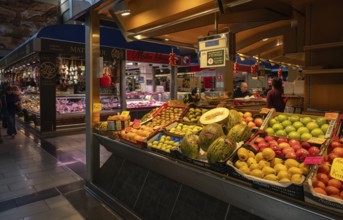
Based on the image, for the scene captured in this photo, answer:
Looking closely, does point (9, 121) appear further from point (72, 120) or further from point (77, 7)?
point (77, 7)

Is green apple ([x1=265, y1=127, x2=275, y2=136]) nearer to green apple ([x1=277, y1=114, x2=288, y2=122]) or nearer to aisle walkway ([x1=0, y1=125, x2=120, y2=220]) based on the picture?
green apple ([x1=277, y1=114, x2=288, y2=122])

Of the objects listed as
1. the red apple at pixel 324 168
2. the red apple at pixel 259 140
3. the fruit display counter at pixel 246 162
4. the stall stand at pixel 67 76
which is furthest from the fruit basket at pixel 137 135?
the stall stand at pixel 67 76

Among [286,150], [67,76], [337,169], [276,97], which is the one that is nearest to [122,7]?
[286,150]

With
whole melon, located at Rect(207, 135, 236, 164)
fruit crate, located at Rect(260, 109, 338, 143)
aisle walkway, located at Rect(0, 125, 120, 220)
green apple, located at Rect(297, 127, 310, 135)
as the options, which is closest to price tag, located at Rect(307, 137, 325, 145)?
fruit crate, located at Rect(260, 109, 338, 143)

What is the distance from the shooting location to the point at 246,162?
224 centimetres

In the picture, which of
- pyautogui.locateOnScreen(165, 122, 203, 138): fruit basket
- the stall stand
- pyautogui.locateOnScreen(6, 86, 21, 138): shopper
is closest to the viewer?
pyautogui.locateOnScreen(165, 122, 203, 138): fruit basket

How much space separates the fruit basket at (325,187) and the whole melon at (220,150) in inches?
27.5

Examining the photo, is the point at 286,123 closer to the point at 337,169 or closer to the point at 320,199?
the point at 337,169

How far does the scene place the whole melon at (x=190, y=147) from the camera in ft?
8.65

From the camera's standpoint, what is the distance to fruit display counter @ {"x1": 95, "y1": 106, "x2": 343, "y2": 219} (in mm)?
1798

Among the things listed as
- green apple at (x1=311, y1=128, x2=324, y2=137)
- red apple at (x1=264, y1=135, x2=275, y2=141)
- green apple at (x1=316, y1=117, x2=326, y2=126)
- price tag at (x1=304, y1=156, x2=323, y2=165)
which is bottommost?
price tag at (x1=304, y1=156, x2=323, y2=165)

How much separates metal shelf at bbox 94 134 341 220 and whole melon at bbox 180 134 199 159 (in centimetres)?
12

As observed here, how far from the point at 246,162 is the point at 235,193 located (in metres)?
0.28

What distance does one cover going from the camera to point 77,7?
13.8ft
